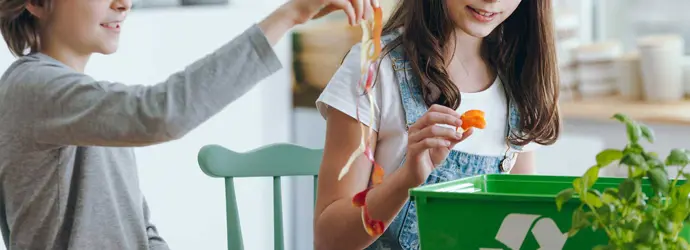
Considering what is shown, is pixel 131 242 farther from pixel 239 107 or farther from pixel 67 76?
pixel 239 107

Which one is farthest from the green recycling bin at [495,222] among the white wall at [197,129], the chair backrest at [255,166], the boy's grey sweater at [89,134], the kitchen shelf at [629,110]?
the kitchen shelf at [629,110]

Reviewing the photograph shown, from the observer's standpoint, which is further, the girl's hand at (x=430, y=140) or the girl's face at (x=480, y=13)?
the girl's face at (x=480, y=13)

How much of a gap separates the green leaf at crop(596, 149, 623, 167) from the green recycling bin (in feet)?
0.20

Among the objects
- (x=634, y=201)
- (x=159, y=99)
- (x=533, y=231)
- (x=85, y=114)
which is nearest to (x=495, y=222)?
(x=533, y=231)

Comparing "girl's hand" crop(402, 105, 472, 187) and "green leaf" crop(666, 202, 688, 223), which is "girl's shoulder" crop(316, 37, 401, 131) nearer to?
"girl's hand" crop(402, 105, 472, 187)

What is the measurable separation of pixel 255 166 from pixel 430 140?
655mm

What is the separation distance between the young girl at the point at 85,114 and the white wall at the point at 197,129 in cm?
88

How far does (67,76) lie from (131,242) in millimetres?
290

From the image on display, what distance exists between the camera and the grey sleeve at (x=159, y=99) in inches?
39.3

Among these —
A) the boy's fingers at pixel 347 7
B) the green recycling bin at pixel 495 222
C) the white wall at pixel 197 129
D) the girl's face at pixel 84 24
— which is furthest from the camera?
the white wall at pixel 197 129

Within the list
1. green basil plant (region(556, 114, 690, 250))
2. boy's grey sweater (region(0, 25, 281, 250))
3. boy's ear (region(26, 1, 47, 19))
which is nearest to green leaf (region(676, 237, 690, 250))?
green basil plant (region(556, 114, 690, 250))

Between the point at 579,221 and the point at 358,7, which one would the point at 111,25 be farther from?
the point at 579,221

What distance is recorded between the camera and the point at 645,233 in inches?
28.9

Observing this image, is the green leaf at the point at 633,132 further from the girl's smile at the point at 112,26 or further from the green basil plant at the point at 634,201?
the girl's smile at the point at 112,26
